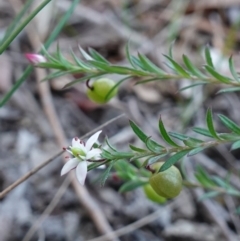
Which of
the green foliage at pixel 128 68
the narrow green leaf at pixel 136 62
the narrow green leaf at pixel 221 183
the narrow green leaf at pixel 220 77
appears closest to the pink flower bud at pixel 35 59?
the green foliage at pixel 128 68

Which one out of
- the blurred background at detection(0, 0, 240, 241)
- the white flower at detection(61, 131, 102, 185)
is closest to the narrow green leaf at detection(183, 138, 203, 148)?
the white flower at detection(61, 131, 102, 185)

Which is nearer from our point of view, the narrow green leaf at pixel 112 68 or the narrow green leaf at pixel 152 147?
the narrow green leaf at pixel 152 147

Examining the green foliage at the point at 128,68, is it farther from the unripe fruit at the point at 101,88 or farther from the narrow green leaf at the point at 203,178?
the narrow green leaf at the point at 203,178

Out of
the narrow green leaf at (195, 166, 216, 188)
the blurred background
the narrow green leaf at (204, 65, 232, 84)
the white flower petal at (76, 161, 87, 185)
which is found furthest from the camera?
the blurred background

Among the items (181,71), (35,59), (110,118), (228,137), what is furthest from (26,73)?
(110,118)

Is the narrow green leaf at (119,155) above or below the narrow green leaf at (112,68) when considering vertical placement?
below

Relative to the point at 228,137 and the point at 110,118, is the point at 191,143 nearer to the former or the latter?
the point at 228,137

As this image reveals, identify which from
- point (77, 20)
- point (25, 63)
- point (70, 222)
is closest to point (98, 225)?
point (70, 222)

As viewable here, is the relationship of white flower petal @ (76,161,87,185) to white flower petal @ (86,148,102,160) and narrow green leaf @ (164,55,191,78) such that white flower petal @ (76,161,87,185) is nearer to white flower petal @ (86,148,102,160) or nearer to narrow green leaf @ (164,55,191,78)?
white flower petal @ (86,148,102,160)
